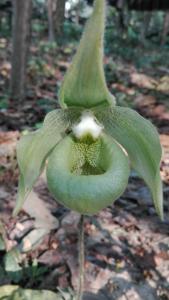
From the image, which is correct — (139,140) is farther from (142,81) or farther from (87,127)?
(142,81)

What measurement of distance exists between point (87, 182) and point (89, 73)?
0.34m

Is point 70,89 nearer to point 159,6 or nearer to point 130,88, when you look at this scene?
point 130,88

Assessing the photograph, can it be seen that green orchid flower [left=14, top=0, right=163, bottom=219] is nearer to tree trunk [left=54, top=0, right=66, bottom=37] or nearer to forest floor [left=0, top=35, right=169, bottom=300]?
forest floor [left=0, top=35, right=169, bottom=300]

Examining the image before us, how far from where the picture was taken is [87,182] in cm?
131

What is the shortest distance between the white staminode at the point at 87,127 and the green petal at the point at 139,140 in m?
0.04

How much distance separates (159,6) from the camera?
42.3 ft

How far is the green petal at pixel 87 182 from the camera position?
51.1 inches

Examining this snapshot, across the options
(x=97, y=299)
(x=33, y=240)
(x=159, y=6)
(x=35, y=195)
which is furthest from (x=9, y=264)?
(x=159, y=6)

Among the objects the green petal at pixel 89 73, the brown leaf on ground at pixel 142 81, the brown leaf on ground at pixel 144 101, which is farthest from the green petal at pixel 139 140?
the brown leaf on ground at pixel 142 81

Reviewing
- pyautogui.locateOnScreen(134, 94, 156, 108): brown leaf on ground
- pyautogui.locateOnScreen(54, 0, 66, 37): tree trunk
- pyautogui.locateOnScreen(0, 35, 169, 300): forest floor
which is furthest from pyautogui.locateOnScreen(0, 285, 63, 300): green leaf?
pyautogui.locateOnScreen(54, 0, 66, 37): tree trunk

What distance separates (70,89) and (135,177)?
201 centimetres

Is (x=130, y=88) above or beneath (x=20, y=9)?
beneath

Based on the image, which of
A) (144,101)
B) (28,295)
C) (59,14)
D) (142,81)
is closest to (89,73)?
(28,295)

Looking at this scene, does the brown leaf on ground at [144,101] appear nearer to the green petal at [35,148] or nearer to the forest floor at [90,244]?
the forest floor at [90,244]
